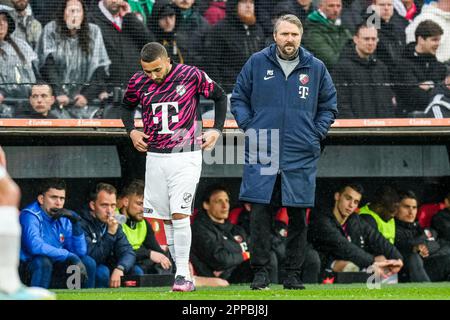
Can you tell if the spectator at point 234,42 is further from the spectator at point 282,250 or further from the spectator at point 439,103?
the spectator at point 439,103

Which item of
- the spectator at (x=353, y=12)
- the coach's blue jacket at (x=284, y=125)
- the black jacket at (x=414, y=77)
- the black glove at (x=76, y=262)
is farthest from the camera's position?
the spectator at (x=353, y=12)

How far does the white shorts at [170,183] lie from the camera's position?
8.88m

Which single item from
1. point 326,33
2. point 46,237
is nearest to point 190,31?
point 326,33

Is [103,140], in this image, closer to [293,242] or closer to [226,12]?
[226,12]

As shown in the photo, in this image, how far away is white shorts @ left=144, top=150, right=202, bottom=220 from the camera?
8.88 meters

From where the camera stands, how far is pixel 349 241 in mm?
11570

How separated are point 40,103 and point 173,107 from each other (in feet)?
8.22

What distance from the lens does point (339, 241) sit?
11.5 m

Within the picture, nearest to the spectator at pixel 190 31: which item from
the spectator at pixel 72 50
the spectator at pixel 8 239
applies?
the spectator at pixel 72 50

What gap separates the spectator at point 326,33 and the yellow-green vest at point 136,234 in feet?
7.98

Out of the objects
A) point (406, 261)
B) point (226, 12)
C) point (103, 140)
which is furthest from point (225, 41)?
point (406, 261)

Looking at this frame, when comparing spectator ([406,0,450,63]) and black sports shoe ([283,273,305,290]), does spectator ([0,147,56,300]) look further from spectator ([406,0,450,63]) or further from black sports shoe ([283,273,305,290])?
spectator ([406,0,450,63])

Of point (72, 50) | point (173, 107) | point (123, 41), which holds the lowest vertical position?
point (173, 107)

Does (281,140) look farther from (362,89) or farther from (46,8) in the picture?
(46,8)
